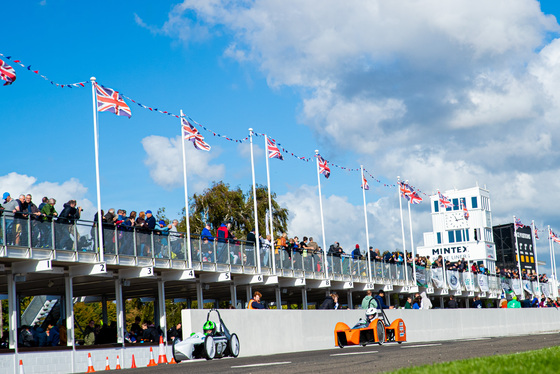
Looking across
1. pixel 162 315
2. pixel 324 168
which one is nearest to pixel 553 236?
pixel 324 168

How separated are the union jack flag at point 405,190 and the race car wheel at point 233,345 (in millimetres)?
26270

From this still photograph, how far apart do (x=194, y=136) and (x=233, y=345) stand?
36.6ft

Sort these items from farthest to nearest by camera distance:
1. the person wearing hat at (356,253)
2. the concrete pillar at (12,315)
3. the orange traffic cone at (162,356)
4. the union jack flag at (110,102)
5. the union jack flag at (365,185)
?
1. the union jack flag at (365,185)
2. the person wearing hat at (356,253)
3. the union jack flag at (110,102)
4. the orange traffic cone at (162,356)
5. the concrete pillar at (12,315)

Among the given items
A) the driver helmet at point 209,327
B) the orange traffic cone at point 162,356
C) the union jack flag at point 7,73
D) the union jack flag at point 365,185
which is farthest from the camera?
the union jack flag at point 365,185

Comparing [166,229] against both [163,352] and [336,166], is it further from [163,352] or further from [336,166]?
[336,166]

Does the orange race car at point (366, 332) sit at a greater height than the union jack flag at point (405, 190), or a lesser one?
lesser

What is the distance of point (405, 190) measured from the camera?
47.5m

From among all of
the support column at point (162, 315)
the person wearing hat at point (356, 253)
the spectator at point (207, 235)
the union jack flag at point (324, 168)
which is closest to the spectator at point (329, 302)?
the support column at point (162, 315)

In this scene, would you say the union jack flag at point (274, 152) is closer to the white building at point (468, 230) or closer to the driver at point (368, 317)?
the driver at point (368, 317)

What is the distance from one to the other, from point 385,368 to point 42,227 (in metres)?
14.1

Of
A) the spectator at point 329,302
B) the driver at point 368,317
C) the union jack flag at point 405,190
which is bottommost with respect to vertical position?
the driver at point 368,317

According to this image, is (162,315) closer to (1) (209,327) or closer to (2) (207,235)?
(2) (207,235)

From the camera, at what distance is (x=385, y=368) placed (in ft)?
41.7

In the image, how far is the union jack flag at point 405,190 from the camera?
47.2 m
